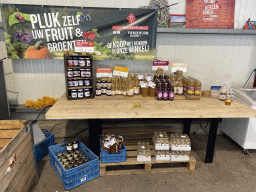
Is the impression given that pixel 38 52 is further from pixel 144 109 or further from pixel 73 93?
pixel 144 109

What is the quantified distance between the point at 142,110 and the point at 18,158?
1.52 m

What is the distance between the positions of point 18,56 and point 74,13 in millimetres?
1268

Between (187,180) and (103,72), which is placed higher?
(103,72)

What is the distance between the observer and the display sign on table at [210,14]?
11.3ft

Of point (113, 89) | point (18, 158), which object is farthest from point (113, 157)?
point (18, 158)

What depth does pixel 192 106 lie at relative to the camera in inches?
108

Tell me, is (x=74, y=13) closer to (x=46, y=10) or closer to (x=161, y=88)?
(x=46, y=10)

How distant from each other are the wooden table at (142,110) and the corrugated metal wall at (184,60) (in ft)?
3.20

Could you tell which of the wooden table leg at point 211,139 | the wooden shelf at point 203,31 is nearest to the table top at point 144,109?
the wooden table leg at point 211,139

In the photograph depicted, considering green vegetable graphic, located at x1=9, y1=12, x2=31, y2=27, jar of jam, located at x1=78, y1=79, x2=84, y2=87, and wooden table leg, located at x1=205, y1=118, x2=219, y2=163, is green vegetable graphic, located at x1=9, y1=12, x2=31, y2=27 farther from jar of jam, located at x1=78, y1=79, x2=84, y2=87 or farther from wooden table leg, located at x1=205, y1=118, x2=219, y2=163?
wooden table leg, located at x1=205, y1=118, x2=219, y2=163

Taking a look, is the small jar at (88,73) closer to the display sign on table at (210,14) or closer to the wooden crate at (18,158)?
the wooden crate at (18,158)

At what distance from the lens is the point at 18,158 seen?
1.97 m

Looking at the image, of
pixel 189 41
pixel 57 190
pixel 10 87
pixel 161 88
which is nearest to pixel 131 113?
pixel 161 88

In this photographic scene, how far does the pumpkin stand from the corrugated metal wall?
0.25 meters
